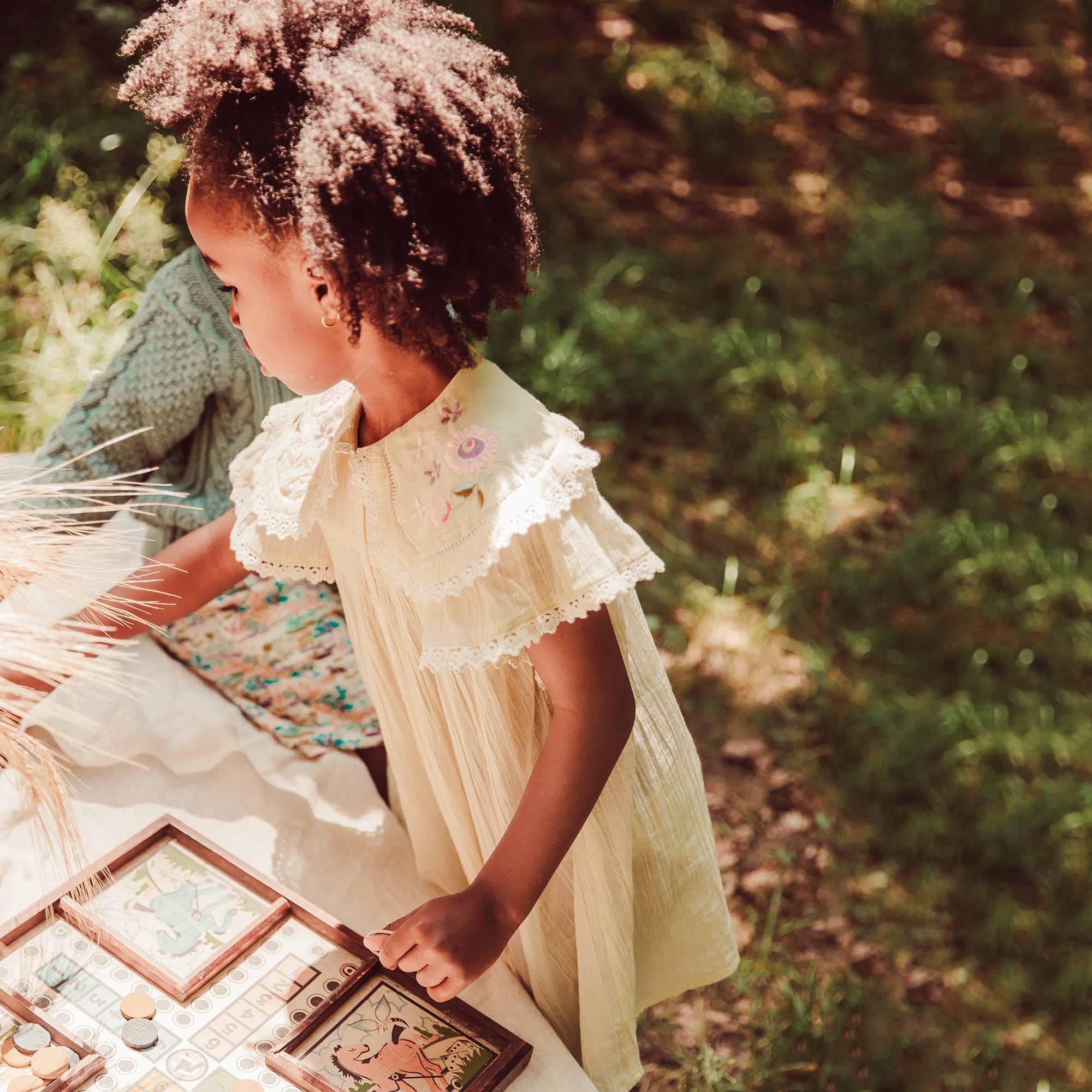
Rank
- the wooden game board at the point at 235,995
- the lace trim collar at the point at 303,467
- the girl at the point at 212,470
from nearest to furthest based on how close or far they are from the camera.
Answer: the wooden game board at the point at 235,995 → the lace trim collar at the point at 303,467 → the girl at the point at 212,470

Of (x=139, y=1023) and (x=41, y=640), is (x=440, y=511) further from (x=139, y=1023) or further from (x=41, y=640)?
(x=139, y=1023)

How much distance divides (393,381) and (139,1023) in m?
0.60

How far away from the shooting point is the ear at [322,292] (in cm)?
96

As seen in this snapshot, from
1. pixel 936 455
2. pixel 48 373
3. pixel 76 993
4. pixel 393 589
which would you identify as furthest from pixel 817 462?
pixel 76 993

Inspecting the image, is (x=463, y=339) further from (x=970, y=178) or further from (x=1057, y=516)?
(x=970, y=178)

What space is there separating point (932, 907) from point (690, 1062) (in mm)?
630

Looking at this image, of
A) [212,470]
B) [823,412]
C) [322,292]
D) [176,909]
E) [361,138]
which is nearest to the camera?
[361,138]

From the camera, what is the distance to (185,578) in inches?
52.0

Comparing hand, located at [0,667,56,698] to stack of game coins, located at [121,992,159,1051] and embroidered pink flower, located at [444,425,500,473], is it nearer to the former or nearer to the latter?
stack of game coins, located at [121,992,159,1051]

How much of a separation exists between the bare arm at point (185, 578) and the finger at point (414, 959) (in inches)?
19.0

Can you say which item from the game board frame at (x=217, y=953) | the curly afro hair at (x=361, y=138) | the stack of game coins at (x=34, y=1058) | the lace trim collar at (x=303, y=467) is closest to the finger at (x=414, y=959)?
the game board frame at (x=217, y=953)

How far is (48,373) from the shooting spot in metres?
2.38

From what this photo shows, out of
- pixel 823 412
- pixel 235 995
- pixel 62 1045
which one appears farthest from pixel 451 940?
pixel 823 412

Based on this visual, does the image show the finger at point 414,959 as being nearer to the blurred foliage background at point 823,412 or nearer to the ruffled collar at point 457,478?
the ruffled collar at point 457,478
